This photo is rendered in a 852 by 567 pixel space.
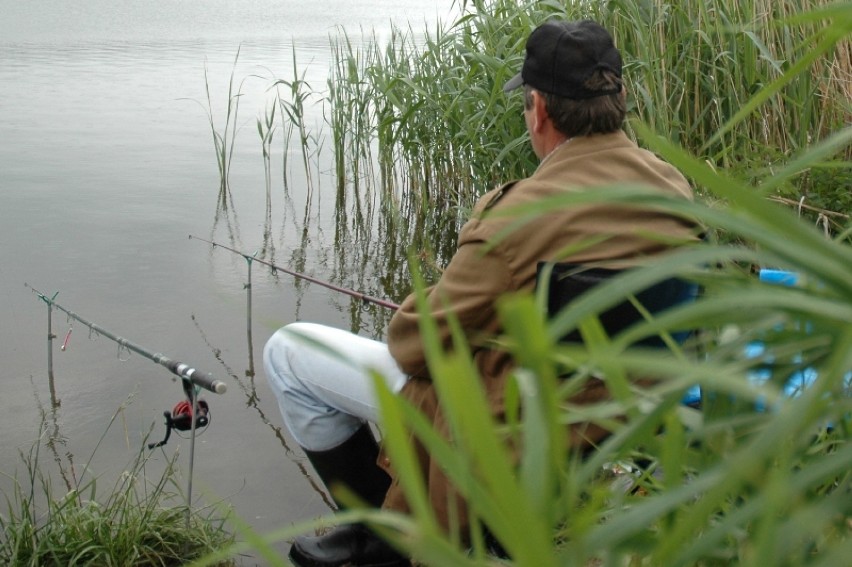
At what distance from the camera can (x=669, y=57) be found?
155 inches

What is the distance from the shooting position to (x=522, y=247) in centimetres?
194

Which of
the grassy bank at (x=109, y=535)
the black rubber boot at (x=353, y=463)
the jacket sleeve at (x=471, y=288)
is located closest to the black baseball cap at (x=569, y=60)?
the jacket sleeve at (x=471, y=288)

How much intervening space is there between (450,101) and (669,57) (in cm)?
120

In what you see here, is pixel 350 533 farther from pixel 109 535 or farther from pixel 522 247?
pixel 522 247

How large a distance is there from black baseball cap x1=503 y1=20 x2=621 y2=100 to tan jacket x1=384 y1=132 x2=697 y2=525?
11 centimetres

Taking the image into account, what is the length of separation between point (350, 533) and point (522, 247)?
3.33 feet

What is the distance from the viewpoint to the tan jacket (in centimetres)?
192

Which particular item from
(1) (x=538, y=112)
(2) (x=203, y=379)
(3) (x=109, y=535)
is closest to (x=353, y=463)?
(2) (x=203, y=379)

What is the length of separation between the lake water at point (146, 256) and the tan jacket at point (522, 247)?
66 centimetres

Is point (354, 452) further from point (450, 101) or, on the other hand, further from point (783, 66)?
point (450, 101)

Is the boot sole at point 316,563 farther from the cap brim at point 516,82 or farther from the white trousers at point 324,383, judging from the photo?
the cap brim at point 516,82

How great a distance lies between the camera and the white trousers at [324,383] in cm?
231

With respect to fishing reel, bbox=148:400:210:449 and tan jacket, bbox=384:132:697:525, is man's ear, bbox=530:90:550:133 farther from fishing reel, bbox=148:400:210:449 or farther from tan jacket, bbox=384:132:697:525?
fishing reel, bbox=148:400:210:449

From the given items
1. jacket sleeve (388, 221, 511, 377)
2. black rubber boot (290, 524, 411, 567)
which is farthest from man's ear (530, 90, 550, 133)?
black rubber boot (290, 524, 411, 567)
